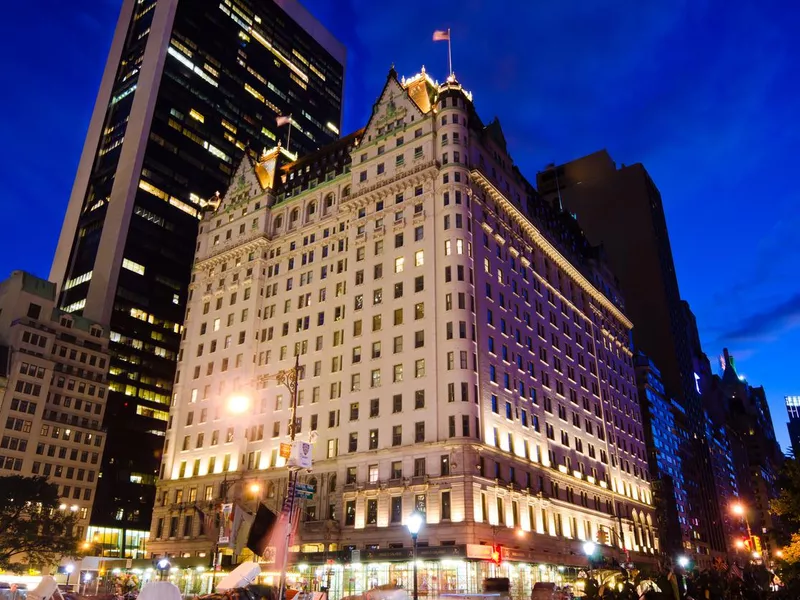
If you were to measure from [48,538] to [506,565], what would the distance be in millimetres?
52713

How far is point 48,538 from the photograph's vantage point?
7538 cm

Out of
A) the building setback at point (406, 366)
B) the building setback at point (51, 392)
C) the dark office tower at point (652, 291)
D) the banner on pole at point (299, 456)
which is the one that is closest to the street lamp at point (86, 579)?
the building setback at point (406, 366)

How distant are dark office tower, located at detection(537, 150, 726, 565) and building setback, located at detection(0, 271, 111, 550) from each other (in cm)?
11782

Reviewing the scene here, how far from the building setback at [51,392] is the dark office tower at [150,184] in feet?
18.8

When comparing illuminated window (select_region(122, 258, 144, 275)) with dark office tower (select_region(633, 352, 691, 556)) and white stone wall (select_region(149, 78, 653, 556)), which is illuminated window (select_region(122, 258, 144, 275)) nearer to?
white stone wall (select_region(149, 78, 653, 556))

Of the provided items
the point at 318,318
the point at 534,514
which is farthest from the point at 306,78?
the point at 534,514

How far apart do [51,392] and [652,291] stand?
146290 millimetres

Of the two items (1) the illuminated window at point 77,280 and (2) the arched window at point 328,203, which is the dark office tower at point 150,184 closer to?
(1) the illuminated window at point 77,280

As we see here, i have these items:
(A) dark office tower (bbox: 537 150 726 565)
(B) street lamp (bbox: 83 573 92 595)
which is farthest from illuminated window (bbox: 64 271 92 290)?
(A) dark office tower (bbox: 537 150 726 565)

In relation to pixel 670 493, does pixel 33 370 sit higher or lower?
higher

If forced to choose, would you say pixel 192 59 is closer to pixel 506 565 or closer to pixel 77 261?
pixel 77 261

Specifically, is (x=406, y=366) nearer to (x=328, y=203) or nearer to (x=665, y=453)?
(x=328, y=203)

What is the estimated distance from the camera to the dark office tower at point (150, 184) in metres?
128

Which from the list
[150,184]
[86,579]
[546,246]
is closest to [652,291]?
[546,246]
